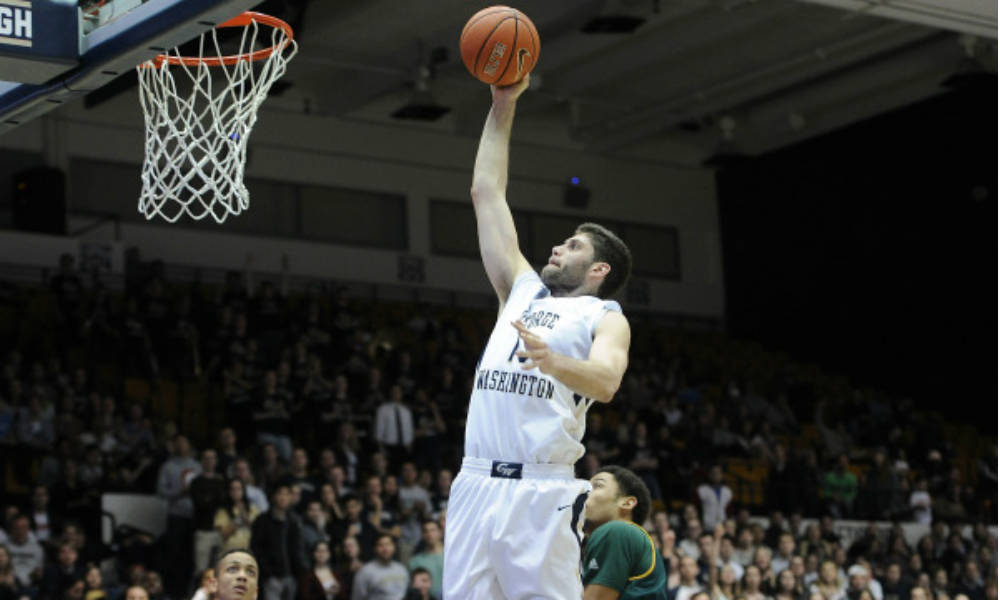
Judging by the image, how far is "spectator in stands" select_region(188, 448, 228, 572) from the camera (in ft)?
40.9

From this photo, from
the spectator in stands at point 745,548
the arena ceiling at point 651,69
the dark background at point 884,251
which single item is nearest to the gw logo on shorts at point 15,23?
the arena ceiling at point 651,69

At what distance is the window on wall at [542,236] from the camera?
2392cm

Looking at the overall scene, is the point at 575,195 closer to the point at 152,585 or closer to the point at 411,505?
the point at 411,505

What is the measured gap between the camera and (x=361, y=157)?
914 inches

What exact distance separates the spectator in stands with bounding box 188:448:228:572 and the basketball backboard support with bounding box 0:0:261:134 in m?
6.85

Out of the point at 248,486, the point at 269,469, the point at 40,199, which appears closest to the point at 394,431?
the point at 269,469

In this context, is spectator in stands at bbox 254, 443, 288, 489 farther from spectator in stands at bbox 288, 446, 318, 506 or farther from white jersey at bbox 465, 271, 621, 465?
white jersey at bbox 465, 271, 621, 465

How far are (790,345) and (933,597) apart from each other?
9828mm

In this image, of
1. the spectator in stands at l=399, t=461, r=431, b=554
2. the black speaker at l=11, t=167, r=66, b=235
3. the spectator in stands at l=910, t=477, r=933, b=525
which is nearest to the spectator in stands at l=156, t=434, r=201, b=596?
the spectator in stands at l=399, t=461, r=431, b=554

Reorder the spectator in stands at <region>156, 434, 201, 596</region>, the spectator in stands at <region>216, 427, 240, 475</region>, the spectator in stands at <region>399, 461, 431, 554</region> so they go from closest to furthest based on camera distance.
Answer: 1. the spectator in stands at <region>156, 434, 201, 596</region>
2. the spectator in stands at <region>216, 427, 240, 475</region>
3. the spectator in stands at <region>399, 461, 431, 554</region>

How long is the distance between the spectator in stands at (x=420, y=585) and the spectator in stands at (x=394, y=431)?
3413 millimetres

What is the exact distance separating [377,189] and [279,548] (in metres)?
11.7

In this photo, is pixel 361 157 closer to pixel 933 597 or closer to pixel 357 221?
pixel 357 221

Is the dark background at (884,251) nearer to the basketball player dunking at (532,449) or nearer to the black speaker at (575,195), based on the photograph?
the black speaker at (575,195)
